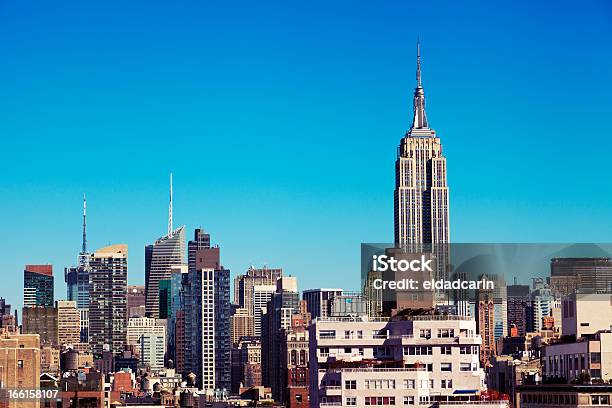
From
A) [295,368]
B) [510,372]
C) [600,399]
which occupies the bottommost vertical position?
[600,399]

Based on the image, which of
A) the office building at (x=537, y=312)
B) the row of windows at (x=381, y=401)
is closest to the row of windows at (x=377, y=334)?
the row of windows at (x=381, y=401)

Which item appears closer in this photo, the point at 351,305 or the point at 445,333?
the point at 445,333

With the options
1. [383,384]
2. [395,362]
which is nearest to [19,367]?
[395,362]

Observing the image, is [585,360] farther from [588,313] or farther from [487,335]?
[487,335]

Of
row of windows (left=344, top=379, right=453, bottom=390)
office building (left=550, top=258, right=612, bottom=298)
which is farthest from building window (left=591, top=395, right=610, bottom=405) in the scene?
row of windows (left=344, top=379, right=453, bottom=390)

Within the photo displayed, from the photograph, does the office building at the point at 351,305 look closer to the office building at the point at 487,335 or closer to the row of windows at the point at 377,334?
the row of windows at the point at 377,334

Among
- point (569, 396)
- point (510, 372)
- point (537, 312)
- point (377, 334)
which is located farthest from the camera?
point (537, 312)

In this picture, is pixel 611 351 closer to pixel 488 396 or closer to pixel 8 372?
pixel 488 396

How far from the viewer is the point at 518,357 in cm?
13938

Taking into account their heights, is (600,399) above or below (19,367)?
below

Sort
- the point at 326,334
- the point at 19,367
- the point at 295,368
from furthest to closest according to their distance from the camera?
1. the point at 295,368
2. the point at 19,367
3. the point at 326,334

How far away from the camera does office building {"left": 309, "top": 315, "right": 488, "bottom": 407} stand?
237 ft

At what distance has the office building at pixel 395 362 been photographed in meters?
72.2

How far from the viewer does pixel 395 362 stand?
242 feet
